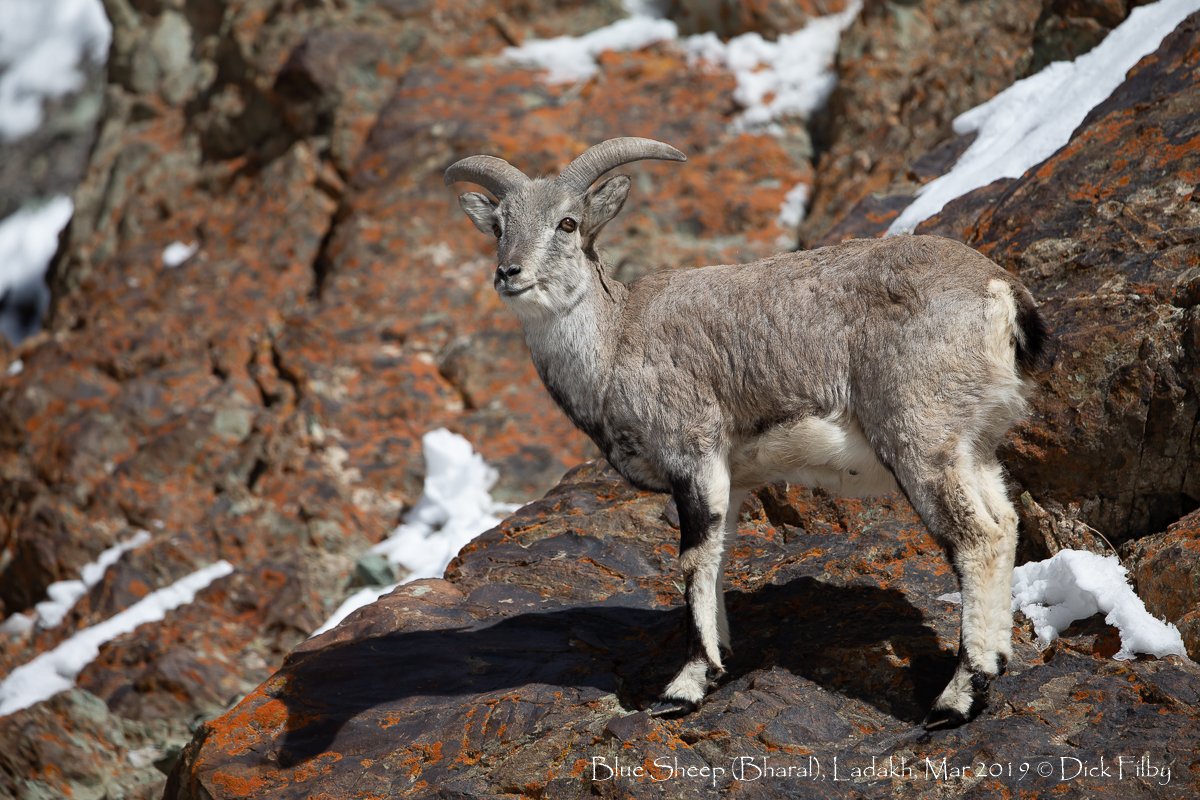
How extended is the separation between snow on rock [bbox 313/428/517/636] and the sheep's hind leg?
6.24 m

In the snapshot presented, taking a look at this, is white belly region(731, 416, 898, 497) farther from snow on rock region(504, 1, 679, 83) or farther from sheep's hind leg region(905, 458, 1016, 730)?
snow on rock region(504, 1, 679, 83)

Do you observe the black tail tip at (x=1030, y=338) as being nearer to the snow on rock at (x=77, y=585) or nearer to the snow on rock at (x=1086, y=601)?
the snow on rock at (x=1086, y=601)

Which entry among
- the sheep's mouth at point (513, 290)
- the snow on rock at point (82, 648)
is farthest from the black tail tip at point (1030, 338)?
the snow on rock at point (82, 648)

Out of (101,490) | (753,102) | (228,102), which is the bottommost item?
(101,490)

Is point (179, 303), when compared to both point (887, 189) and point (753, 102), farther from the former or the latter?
point (887, 189)

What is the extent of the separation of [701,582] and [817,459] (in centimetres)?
96

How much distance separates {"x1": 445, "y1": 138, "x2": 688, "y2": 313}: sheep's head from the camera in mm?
7625

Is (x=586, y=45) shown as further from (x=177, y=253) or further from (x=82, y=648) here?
(x=82, y=648)

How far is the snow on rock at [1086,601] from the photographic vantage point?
20.5 ft

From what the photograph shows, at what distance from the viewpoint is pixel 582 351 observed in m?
7.64

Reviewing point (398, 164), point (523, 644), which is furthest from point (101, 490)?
point (523, 644)

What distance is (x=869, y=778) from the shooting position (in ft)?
18.8

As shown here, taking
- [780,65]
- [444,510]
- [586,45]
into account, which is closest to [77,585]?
[444,510]

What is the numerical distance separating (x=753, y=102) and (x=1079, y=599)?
10.5 metres
